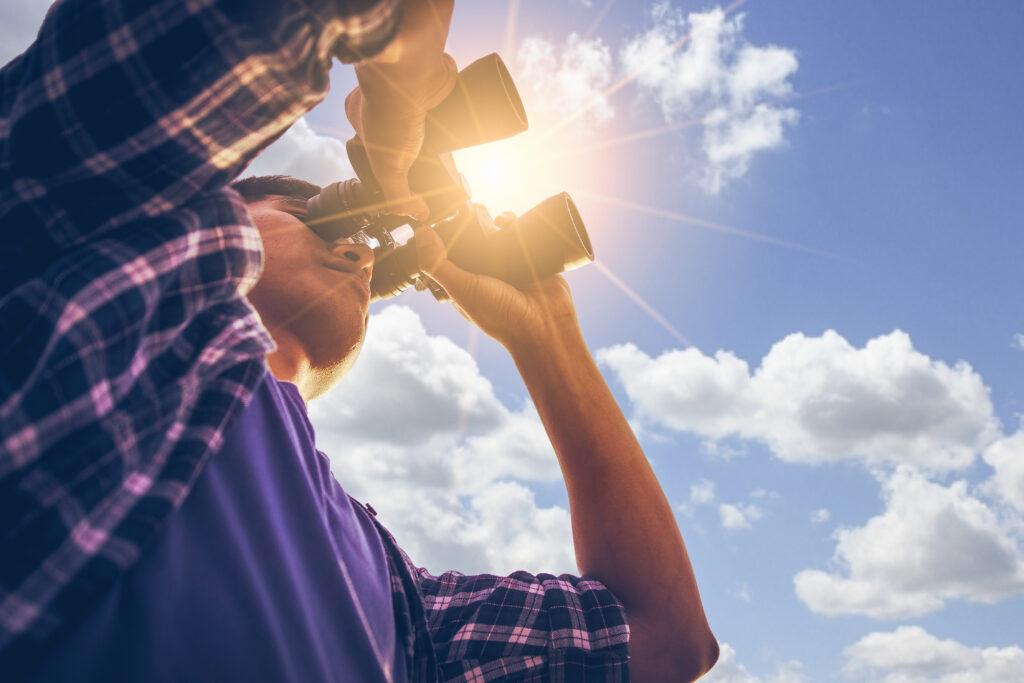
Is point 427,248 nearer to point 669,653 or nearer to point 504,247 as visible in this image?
point 504,247

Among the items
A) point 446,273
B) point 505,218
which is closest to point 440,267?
point 446,273

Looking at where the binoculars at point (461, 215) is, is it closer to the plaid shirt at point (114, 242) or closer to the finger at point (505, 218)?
the finger at point (505, 218)

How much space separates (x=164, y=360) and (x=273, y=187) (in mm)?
1293

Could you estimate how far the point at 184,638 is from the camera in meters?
0.66

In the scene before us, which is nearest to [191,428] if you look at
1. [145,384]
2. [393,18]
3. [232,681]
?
[145,384]

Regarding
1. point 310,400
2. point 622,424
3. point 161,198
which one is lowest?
point 161,198

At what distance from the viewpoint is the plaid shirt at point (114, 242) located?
1.66ft

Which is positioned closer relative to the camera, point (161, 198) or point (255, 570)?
point (161, 198)

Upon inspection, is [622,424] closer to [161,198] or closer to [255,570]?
[255,570]

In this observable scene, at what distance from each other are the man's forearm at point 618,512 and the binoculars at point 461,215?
11.6 inches

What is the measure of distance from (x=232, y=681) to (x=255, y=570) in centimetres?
12

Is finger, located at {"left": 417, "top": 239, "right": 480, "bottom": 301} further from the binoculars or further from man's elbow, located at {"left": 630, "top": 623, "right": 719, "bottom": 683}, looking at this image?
man's elbow, located at {"left": 630, "top": 623, "right": 719, "bottom": 683}

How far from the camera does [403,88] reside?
856mm

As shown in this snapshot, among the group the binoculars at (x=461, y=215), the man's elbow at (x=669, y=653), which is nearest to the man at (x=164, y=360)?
the binoculars at (x=461, y=215)
